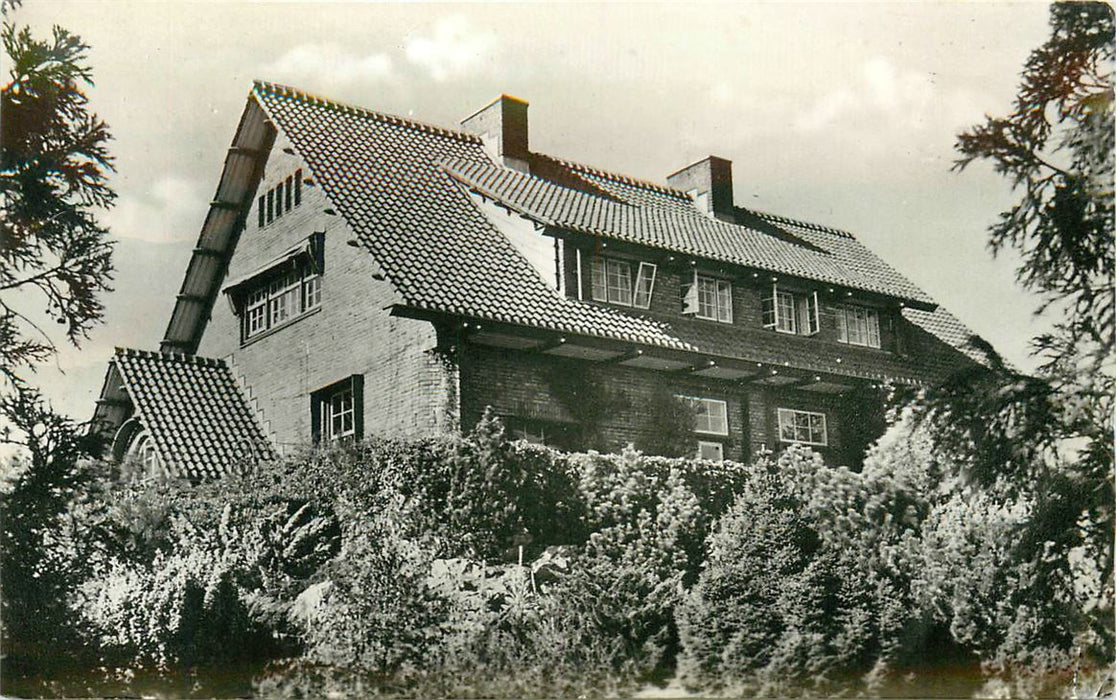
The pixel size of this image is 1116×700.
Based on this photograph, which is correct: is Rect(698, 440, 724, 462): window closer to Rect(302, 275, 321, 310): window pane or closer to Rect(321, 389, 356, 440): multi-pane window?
Rect(321, 389, 356, 440): multi-pane window

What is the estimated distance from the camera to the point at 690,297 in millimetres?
17562

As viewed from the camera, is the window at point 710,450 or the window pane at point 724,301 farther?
the window pane at point 724,301

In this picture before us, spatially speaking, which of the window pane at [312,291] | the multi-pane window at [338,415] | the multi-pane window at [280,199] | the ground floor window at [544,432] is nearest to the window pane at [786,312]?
the ground floor window at [544,432]

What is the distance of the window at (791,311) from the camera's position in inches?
722

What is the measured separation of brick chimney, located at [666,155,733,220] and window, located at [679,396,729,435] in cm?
319

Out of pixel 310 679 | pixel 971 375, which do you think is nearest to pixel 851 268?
pixel 971 375

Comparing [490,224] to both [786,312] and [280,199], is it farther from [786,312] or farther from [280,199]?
[786,312]

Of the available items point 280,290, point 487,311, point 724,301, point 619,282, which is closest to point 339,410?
point 280,290

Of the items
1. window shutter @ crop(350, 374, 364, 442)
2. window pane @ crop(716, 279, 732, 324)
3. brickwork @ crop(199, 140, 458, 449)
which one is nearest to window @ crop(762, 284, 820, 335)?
window pane @ crop(716, 279, 732, 324)

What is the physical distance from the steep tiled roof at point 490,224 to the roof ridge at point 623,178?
0.11 feet

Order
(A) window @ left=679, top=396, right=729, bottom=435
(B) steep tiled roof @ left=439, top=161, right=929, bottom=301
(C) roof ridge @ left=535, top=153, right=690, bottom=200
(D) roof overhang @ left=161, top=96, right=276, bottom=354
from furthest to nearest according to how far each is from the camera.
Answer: (C) roof ridge @ left=535, top=153, right=690, bottom=200 < (D) roof overhang @ left=161, top=96, right=276, bottom=354 < (B) steep tiled roof @ left=439, top=161, right=929, bottom=301 < (A) window @ left=679, top=396, right=729, bottom=435

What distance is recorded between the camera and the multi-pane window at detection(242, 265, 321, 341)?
56.0 feet

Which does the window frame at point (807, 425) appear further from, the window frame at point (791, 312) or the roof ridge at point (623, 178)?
the roof ridge at point (623, 178)

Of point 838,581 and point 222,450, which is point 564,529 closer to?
point 838,581
